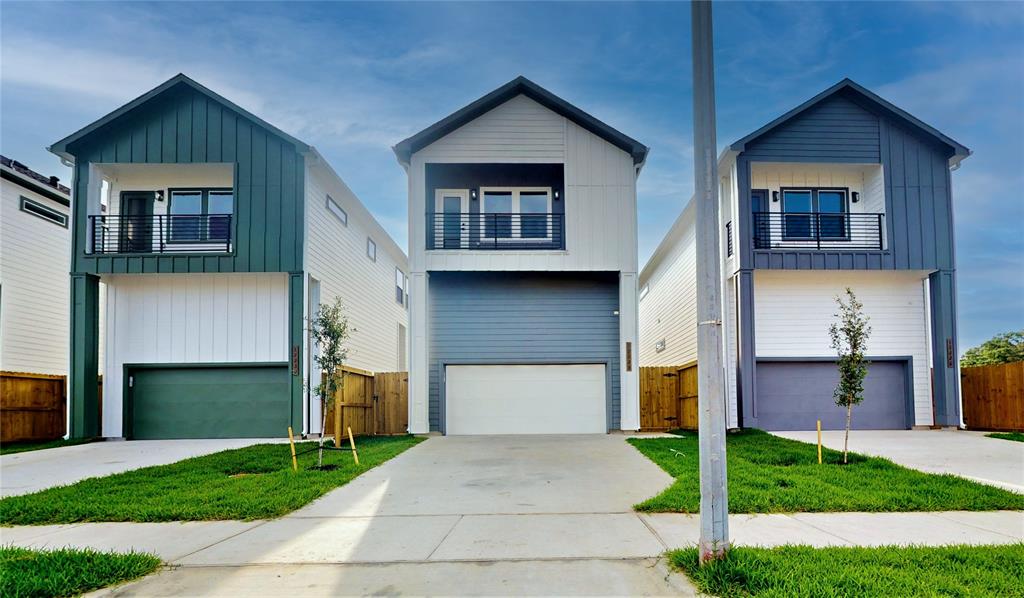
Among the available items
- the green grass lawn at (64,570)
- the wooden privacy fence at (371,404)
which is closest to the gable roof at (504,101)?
the wooden privacy fence at (371,404)

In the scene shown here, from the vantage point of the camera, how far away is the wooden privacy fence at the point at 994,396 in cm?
1756

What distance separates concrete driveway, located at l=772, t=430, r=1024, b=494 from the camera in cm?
1038

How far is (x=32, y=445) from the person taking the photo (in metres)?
16.3

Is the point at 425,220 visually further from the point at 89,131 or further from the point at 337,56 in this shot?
the point at 89,131

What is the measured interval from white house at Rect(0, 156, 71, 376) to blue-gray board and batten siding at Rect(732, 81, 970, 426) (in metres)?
19.4

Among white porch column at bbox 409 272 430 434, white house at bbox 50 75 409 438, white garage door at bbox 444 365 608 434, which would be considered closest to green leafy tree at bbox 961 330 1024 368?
white garage door at bbox 444 365 608 434

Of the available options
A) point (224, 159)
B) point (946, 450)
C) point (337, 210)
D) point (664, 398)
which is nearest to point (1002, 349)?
point (664, 398)

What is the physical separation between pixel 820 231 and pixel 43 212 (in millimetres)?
22518

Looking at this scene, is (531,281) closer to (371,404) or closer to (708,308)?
(371,404)

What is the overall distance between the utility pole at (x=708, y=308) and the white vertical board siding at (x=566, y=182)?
1309cm

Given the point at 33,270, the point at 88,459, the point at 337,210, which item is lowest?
the point at 88,459

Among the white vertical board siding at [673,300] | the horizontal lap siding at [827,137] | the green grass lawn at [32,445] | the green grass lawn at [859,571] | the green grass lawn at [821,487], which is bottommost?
the green grass lawn at [32,445]

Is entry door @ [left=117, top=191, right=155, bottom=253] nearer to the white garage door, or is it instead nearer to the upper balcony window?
the upper balcony window

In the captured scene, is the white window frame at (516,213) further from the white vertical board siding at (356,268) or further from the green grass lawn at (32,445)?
the green grass lawn at (32,445)
